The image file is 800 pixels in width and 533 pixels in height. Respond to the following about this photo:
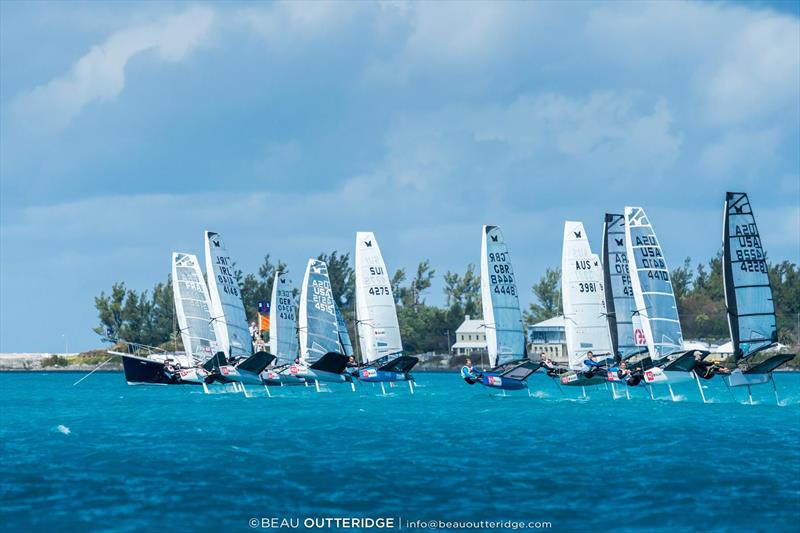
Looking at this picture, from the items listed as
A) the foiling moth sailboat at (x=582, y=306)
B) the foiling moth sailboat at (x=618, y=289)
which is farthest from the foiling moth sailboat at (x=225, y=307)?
the foiling moth sailboat at (x=618, y=289)

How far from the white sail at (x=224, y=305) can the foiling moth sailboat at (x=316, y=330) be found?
3882 millimetres

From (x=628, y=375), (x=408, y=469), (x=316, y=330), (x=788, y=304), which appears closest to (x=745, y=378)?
(x=628, y=375)

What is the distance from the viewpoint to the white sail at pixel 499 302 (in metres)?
63.9

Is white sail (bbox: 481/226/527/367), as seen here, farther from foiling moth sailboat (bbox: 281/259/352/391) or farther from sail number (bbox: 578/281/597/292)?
foiling moth sailboat (bbox: 281/259/352/391)

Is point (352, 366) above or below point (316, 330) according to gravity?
below

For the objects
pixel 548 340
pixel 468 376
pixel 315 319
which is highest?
pixel 315 319

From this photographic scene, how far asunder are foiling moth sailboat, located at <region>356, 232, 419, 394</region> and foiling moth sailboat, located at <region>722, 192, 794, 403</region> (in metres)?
27.5

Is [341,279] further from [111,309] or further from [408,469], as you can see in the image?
[408,469]

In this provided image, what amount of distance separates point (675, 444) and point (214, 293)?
143ft

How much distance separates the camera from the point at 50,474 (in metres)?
32.4

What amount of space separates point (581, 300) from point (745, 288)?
14217 mm

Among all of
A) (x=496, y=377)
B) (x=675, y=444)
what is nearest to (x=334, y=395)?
(x=496, y=377)

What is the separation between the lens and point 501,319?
211 feet

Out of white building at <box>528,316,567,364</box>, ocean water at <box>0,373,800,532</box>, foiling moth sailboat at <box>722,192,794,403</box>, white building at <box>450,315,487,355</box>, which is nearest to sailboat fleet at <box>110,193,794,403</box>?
foiling moth sailboat at <box>722,192,794,403</box>
